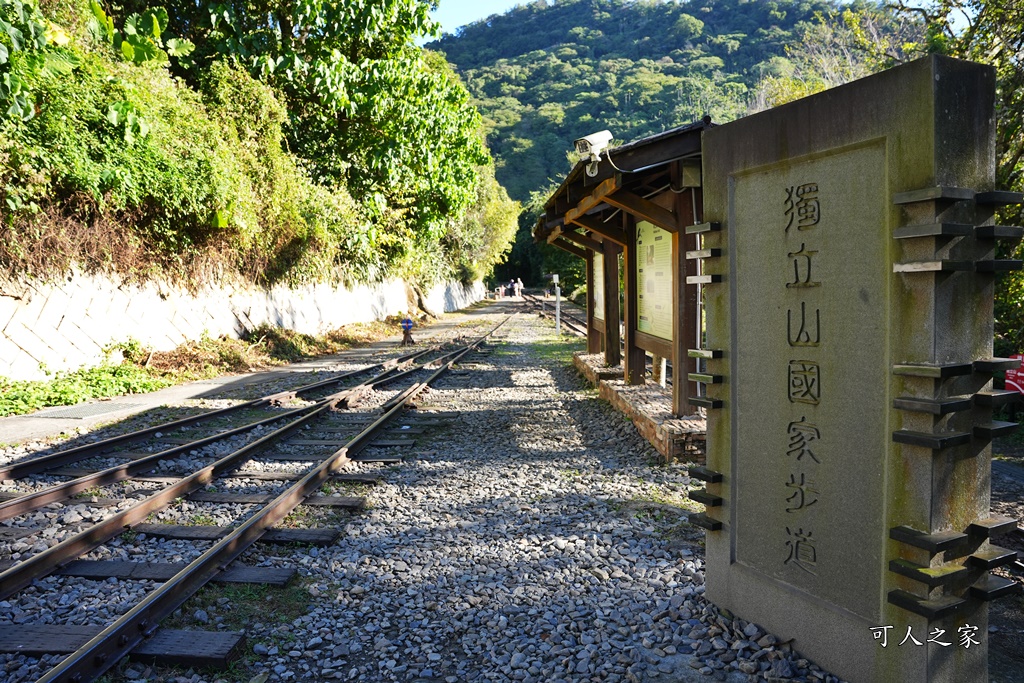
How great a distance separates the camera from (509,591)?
4219 mm

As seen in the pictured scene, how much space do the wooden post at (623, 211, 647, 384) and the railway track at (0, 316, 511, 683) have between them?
11.3 feet

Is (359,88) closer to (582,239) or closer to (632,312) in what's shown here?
(582,239)

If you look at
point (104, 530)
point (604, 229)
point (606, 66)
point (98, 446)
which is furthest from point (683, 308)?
point (606, 66)

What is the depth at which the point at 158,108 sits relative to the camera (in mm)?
13414

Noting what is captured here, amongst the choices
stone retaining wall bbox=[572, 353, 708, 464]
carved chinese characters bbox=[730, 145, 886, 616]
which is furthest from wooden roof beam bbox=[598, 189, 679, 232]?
carved chinese characters bbox=[730, 145, 886, 616]

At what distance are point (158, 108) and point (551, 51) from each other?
509 ft

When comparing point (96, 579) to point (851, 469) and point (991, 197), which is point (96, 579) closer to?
point (851, 469)

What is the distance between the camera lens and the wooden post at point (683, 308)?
773 cm

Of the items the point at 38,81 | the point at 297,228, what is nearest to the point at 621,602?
the point at 38,81

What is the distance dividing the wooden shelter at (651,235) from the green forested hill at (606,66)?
6523 centimetres

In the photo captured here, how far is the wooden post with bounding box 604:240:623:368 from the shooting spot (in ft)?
42.4

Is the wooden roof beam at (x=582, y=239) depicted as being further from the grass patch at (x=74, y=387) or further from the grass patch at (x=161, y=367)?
the grass patch at (x=74, y=387)

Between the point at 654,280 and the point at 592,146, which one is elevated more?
the point at 592,146

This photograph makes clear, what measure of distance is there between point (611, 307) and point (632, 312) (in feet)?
7.84
